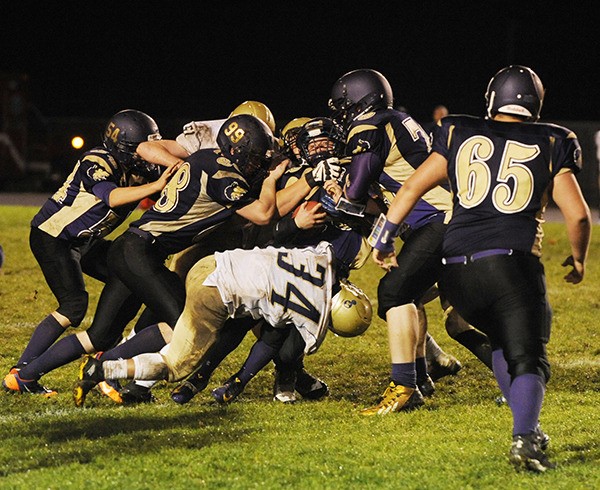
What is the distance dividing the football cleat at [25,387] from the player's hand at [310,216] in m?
1.51

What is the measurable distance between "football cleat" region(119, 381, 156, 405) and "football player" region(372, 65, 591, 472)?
5.64 ft

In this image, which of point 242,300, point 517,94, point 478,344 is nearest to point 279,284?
point 242,300

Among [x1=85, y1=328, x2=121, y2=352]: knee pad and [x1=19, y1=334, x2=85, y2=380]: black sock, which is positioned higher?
[x1=85, y1=328, x2=121, y2=352]: knee pad

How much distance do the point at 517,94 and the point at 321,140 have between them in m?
1.50

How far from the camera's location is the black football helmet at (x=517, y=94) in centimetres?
444

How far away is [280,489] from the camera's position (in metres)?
3.91

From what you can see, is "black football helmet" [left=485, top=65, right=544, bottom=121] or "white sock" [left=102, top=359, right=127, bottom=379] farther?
"white sock" [left=102, top=359, right=127, bottom=379]

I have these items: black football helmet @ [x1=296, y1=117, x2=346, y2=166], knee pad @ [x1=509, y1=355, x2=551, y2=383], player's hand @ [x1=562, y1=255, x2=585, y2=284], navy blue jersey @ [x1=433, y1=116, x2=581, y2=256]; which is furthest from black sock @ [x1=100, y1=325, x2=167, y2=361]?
player's hand @ [x1=562, y1=255, x2=585, y2=284]

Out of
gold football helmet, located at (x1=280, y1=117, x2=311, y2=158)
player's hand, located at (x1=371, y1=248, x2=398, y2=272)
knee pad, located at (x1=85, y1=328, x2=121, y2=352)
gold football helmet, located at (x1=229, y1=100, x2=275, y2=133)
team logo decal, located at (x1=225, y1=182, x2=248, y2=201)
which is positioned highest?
gold football helmet, located at (x1=229, y1=100, x2=275, y2=133)

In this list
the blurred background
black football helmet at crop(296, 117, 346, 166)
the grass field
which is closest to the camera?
the grass field

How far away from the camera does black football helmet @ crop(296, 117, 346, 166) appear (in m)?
5.73

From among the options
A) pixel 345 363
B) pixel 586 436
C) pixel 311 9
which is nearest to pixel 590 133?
pixel 311 9

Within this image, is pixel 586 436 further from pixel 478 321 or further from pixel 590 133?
pixel 590 133

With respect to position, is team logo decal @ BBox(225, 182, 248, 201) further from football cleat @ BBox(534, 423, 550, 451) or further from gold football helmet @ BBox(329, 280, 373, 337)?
football cleat @ BBox(534, 423, 550, 451)
